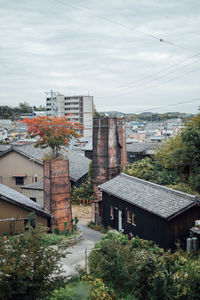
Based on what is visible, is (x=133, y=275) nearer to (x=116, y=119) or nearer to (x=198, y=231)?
(x=198, y=231)

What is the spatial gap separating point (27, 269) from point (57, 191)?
39.6 ft

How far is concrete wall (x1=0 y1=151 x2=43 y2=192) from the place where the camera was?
32.3 metres

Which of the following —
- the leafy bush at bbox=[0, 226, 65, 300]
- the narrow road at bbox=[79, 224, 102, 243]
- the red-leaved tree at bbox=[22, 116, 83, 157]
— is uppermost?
the red-leaved tree at bbox=[22, 116, 83, 157]

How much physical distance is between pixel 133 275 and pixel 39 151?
26342 mm

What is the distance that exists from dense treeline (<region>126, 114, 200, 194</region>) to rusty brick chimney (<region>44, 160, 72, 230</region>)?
33.9 ft

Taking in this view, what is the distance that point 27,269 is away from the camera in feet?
22.7

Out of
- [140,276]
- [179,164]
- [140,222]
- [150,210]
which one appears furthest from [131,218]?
[140,276]

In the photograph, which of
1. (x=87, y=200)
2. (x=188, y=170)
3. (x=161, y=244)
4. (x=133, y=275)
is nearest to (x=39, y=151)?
(x=87, y=200)

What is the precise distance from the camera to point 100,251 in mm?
11672

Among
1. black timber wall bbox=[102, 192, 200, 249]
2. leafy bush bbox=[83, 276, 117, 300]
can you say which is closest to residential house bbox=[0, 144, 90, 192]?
black timber wall bbox=[102, 192, 200, 249]

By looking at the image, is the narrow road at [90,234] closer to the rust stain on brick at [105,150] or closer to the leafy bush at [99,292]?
the rust stain on brick at [105,150]

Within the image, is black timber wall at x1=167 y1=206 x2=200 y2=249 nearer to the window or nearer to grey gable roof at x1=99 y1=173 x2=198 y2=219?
grey gable roof at x1=99 y1=173 x2=198 y2=219

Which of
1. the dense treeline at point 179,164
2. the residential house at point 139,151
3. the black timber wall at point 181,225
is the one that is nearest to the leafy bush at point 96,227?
the dense treeline at point 179,164

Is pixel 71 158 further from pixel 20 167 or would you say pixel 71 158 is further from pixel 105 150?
pixel 105 150
